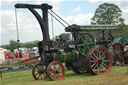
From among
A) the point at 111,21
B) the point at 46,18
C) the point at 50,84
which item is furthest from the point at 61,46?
the point at 111,21

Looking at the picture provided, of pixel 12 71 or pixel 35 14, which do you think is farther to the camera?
pixel 12 71

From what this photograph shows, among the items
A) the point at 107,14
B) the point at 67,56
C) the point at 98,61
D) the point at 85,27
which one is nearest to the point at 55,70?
the point at 67,56

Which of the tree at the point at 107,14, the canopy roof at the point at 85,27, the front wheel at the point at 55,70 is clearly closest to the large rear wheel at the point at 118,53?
the canopy roof at the point at 85,27

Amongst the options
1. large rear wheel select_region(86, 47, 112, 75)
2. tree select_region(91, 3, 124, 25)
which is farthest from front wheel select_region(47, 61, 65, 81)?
tree select_region(91, 3, 124, 25)

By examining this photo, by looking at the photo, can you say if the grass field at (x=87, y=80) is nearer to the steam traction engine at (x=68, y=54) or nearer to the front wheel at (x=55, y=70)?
the front wheel at (x=55, y=70)

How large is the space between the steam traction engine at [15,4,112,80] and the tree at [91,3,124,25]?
29.1 metres

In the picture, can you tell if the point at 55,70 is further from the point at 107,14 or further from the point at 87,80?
the point at 107,14

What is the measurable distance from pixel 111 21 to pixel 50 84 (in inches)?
1289

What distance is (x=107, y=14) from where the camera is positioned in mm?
39625

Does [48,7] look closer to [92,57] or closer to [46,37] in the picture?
[46,37]

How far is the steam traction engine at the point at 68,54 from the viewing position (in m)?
9.02

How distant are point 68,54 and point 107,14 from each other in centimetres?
3165

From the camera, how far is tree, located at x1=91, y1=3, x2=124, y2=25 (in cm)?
3884

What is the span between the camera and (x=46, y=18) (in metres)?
9.40
